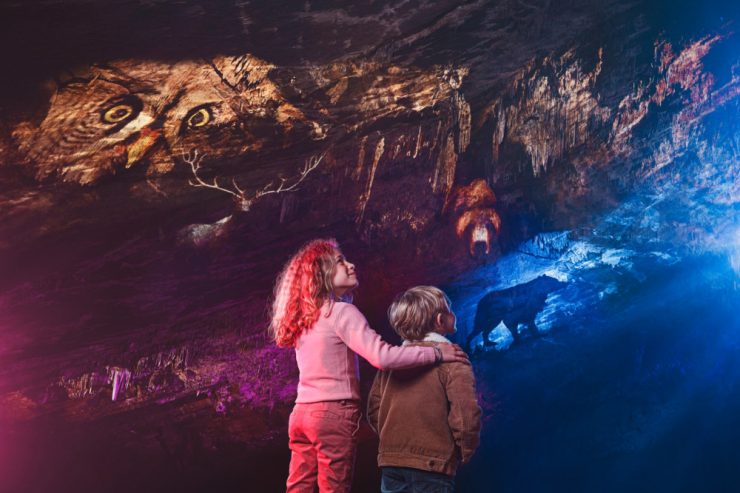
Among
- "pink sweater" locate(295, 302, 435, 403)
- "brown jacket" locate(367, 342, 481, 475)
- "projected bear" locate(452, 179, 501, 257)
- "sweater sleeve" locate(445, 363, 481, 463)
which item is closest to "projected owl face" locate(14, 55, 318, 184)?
"projected bear" locate(452, 179, 501, 257)

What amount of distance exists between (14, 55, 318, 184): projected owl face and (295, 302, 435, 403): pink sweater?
161 centimetres

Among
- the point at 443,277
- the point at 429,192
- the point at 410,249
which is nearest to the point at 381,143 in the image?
the point at 429,192

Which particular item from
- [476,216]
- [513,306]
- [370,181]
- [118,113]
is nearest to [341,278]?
[370,181]

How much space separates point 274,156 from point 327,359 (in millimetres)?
1752

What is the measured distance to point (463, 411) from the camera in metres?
1.83

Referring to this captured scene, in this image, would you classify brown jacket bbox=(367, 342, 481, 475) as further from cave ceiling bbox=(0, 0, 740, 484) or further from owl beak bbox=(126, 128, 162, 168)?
owl beak bbox=(126, 128, 162, 168)

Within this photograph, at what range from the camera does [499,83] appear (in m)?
3.77

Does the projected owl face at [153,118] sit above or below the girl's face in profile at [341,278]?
above

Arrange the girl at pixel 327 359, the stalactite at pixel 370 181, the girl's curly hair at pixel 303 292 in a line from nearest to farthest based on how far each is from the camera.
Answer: the girl at pixel 327 359 → the girl's curly hair at pixel 303 292 → the stalactite at pixel 370 181

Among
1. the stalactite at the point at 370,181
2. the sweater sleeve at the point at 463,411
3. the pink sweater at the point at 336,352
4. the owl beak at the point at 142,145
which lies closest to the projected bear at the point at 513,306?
the stalactite at the point at 370,181

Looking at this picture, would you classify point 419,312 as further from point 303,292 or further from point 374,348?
point 303,292

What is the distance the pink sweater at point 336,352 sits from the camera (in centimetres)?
203

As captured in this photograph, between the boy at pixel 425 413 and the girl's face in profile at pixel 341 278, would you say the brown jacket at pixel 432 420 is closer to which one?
the boy at pixel 425 413

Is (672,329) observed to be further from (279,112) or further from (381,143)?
(279,112)
